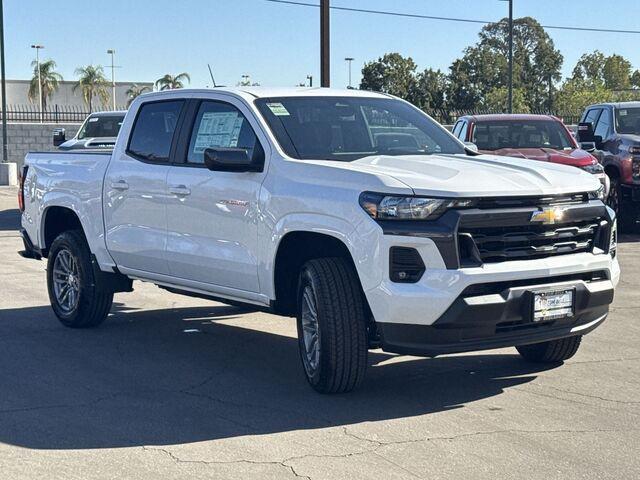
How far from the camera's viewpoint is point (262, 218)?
274 inches

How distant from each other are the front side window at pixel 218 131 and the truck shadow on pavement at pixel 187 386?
5.05 ft

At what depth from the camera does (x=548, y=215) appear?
6.31 metres

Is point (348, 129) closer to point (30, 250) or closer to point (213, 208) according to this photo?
point (213, 208)

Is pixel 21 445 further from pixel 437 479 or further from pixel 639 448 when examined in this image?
pixel 639 448

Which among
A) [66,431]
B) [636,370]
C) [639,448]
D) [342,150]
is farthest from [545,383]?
[66,431]

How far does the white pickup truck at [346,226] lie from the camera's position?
6066mm

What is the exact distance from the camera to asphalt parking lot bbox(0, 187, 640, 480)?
17.4 ft

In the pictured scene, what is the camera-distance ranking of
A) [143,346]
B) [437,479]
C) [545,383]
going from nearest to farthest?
[437,479], [545,383], [143,346]

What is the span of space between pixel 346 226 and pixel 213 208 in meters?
1.44

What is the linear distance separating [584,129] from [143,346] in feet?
30.4

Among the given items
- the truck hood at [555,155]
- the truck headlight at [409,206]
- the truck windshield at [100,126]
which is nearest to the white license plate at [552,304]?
the truck headlight at [409,206]

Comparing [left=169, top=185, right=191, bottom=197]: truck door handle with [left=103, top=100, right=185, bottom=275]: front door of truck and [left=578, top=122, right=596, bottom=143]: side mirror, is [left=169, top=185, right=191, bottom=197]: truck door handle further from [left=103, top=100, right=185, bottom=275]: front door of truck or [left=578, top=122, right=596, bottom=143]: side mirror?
[left=578, top=122, right=596, bottom=143]: side mirror

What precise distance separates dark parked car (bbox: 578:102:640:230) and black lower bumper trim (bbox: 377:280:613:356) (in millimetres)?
9213

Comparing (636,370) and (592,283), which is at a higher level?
(592,283)
